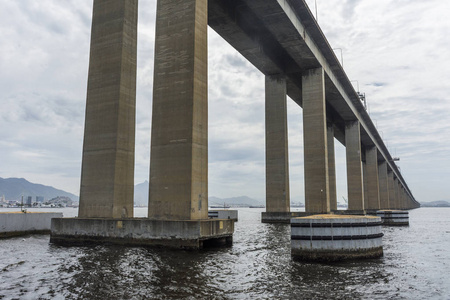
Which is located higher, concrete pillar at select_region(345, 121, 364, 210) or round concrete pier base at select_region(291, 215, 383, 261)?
concrete pillar at select_region(345, 121, 364, 210)

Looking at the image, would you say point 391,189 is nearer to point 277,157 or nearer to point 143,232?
point 277,157

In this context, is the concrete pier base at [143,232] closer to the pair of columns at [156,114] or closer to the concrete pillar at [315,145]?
the pair of columns at [156,114]

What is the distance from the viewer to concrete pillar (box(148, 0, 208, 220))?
70.3 feet

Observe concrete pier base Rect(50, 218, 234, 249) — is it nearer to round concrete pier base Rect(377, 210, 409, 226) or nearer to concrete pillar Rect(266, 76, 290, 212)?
concrete pillar Rect(266, 76, 290, 212)

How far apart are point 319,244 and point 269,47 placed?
34767 mm

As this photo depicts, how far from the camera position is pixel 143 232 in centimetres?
2103

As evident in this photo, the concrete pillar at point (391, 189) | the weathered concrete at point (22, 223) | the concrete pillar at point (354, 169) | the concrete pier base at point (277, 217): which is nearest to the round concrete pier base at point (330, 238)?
the weathered concrete at point (22, 223)

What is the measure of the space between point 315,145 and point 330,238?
33.3 metres

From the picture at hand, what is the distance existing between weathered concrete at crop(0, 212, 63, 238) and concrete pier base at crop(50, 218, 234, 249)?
7.19 metres

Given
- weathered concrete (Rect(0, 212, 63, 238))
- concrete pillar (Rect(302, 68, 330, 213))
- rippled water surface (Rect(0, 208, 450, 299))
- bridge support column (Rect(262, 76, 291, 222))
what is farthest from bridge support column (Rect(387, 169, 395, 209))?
rippled water surface (Rect(0, 208, 450, 299))

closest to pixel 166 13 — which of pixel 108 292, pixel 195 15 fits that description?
pixel 195 15

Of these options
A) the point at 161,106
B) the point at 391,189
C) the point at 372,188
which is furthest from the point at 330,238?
the point at 391,189

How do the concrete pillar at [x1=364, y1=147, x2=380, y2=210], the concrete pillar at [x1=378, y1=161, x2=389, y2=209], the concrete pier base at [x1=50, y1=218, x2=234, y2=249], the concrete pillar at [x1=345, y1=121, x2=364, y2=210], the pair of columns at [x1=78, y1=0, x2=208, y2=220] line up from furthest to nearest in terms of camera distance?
1. the concrete pillar at [x1=378, y1=161, x2=389, y2=209]
2. the concrete pillar at [x1=364, y1=147, x2=380, y2=210]
3. the concrete pillar at [x1=345, y1=121, x2=364, y2=210]
4. the pair of columns at [x1=78, y1=0, x2=208, y2=220]
5. the concrete pier base at [x1=50, y1=218, x2=234, y2=249]

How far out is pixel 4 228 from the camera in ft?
93.4
